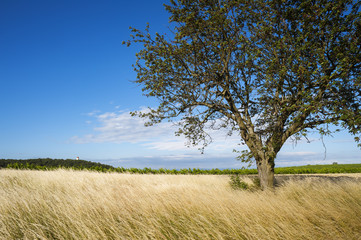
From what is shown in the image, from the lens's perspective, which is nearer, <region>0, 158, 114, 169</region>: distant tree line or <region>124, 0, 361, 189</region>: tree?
<region>124, 0, 361, 189</region>: tree

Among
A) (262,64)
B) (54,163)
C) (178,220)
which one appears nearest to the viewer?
(178,220)

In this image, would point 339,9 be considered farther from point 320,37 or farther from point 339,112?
point 339,112

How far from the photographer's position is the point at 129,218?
546 cm

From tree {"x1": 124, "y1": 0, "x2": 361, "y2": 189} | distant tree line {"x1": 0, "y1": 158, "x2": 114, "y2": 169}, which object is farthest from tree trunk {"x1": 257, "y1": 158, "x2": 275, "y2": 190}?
distant tree line {"x1": 0, "y1": 158, "x2": 114, "y2": 169}

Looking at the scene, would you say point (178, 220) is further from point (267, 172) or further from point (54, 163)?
point (54, 163)

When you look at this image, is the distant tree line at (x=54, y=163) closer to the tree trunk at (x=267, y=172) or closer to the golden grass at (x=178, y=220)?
the tree trunk at (x=267, y=172)

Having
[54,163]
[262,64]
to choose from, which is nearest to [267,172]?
[262,64]

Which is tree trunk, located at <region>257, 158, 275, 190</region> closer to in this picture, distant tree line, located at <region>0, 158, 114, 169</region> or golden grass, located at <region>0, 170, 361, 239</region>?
golden grass, located at <region>0, 170, 361, 239</region>

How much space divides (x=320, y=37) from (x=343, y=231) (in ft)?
25.3

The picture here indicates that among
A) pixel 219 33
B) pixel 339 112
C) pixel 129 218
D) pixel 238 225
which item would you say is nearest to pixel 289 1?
pixel 219 33

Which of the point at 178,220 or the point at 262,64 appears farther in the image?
the point at 262,64

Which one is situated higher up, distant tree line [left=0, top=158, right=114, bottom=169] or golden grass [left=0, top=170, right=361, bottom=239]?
distant tree line [left=0, top=158, right=114, bottom=169]

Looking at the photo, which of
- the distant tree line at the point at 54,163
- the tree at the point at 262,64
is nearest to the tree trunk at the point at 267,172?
the tree at the point at 262,64

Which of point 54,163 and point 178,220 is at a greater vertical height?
point 54,163
